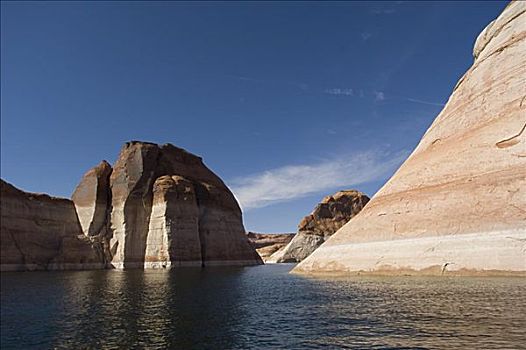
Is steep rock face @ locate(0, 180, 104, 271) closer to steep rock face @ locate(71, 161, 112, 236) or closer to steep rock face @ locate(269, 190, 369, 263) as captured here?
steep rock face @ locate(71, 161, 112, 236)

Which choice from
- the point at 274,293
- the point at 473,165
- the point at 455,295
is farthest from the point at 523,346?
the point at 473,165

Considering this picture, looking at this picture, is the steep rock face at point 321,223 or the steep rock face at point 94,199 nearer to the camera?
the steep rock face at point 94,199

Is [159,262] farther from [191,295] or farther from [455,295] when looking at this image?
[455,295]

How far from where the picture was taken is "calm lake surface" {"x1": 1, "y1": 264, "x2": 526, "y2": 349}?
13781 mm

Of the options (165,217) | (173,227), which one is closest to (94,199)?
(165,217)

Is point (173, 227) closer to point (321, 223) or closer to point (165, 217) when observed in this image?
point (165, 217)

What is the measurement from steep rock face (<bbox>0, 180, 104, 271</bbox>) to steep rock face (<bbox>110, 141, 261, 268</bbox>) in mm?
7386

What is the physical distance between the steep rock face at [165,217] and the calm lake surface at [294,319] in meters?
56.2

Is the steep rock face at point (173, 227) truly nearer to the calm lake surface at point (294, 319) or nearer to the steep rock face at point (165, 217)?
the steep rock face at point (165, 217)

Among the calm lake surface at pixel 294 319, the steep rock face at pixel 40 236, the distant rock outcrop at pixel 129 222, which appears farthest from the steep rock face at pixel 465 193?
the steep rock face at pixel 40 236

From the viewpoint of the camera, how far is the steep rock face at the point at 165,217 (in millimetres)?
84125

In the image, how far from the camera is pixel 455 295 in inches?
834

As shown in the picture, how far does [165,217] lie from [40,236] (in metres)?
25.3

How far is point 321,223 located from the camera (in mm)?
153250
